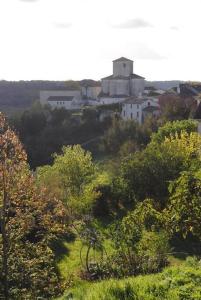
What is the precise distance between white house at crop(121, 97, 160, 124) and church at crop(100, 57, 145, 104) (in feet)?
40.8

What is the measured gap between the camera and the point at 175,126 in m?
37.2

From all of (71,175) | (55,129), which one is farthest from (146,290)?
(55,129)

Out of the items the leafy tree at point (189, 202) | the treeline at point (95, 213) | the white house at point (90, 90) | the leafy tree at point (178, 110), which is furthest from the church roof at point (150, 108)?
the leafy tree at point (189, 202)

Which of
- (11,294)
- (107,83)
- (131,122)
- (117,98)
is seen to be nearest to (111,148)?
(131,122)

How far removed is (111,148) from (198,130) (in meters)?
17.0

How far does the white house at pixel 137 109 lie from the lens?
64188mm

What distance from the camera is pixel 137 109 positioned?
64375mm

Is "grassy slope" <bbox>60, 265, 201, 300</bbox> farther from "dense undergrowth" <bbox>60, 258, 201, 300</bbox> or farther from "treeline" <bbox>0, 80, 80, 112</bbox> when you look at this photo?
"treeline" <bbox>0, 80, 80, 112</bbox>

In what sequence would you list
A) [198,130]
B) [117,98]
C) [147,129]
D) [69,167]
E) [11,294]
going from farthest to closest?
[117,98] → [147,129] → [198,130] → [69,167] → [11,294]

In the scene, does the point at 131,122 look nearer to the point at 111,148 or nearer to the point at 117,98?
the point at 111,148

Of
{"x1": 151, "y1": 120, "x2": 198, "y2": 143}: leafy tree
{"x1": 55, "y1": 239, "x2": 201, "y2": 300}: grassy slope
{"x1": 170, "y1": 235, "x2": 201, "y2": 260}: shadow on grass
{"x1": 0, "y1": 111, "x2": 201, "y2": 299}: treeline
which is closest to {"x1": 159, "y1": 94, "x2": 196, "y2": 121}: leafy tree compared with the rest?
{"x1": 151, "y1": 120, "x2": 198, "y2": 143}: leafy tree

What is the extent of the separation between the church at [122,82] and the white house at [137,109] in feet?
40.8

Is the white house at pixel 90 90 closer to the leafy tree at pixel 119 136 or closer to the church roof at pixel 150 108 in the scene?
the church roof at pixel 150 108

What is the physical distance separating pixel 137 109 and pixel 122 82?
1576 cm
